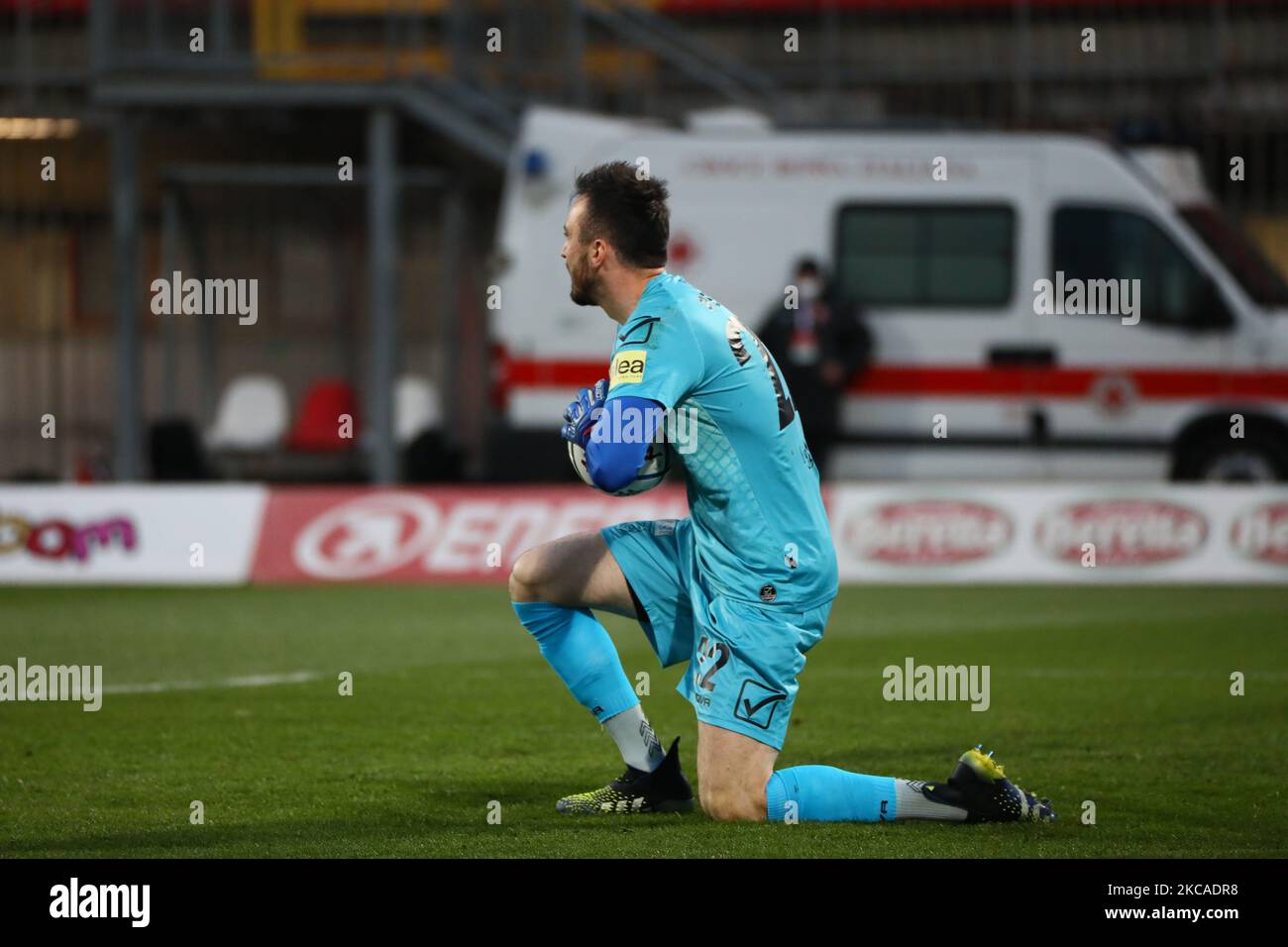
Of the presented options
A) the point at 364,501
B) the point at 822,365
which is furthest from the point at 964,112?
the point at 364,501

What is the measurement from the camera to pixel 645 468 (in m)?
5.56

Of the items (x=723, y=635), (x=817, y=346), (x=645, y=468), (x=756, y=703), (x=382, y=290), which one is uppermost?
(x=382, y=290)

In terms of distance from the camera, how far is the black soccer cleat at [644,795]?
6.03 meters

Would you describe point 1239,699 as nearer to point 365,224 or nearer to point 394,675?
point 394,675

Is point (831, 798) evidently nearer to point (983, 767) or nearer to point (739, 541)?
point (983, 767)

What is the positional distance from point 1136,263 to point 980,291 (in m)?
1.24

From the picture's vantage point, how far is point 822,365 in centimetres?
1534

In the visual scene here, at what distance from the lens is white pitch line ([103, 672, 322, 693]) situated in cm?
880

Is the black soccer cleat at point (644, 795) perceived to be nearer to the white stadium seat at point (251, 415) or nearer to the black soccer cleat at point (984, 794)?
the black soccer cleat at point (984, 794)

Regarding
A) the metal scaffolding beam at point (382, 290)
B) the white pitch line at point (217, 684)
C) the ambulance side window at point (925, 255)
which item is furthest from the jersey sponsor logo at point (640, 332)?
the metal scaffolding beam at point (382, 290)

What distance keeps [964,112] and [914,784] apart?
14.5 meters

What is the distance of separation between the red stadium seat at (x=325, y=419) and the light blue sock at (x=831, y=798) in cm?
1472

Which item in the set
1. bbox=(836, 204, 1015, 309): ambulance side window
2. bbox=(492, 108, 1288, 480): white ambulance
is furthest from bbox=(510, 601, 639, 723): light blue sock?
bbox=(836, 204, 1015, 309): ambulance side window

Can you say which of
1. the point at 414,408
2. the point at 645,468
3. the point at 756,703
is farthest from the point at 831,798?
the point at 414,408
